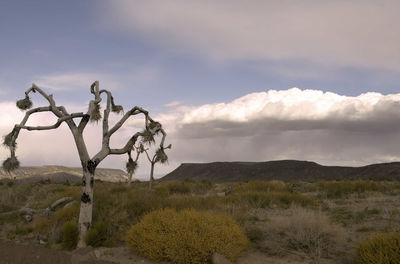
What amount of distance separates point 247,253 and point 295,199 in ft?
30.5

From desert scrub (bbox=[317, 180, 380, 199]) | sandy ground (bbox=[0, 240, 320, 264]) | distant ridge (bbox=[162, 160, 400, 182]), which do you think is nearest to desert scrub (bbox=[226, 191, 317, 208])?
desert scrub (bbox=[317, 180, 380, 199])

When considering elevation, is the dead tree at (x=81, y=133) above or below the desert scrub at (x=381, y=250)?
above

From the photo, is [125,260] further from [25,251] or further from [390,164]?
[390,164]

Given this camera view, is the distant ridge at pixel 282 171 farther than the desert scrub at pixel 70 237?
Yes

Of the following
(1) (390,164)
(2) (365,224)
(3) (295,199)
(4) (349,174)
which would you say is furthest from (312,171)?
(2) (365,224)

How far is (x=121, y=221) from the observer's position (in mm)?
12023

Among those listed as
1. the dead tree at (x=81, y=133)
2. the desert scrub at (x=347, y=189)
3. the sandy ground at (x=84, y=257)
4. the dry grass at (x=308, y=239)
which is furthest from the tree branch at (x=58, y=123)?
the desert scrub at (x=347, y=189)

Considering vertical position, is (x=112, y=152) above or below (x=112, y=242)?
above

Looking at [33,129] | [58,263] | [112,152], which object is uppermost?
[33,129]

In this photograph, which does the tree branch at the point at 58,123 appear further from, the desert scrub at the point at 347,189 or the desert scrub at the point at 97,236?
the desert scrub at the point at 347,189

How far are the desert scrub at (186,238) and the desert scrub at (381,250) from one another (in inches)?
123

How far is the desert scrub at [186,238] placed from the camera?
26.0ft

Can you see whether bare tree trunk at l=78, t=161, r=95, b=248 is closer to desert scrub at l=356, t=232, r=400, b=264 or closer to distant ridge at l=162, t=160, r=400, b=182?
desert scrub at l=356, t=232, r=400, b=264

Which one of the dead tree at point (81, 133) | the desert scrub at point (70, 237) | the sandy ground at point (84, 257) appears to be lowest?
the sandy ground at point (84, 257)
